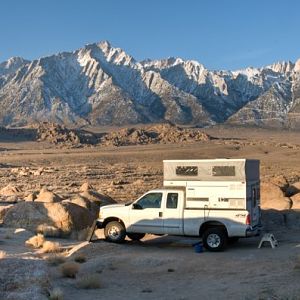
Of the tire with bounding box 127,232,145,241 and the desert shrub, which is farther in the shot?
the tire with bounding box 127,232,145,241

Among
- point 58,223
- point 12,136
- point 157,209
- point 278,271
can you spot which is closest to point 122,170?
point 58,223

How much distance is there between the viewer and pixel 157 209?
1819 cm

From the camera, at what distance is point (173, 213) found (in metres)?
18.0

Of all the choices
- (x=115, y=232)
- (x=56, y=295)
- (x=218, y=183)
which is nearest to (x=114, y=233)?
(x=115, y=232)

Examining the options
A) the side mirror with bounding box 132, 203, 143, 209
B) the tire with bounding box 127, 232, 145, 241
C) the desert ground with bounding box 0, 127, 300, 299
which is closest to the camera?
the desert ground with bounding box 0, 127, 300, 299

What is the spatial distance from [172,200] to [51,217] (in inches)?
225

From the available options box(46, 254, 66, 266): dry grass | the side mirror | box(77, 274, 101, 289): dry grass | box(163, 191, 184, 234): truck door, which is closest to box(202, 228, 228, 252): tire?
box(163, 191, 184, 234): truck door

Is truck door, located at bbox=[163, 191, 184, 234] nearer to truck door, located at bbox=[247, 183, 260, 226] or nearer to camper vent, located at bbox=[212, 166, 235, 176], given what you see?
camper vent, located at bbox=[212, 166, 235, 176]

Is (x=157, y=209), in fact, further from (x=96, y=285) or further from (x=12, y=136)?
(x=12, y=136)

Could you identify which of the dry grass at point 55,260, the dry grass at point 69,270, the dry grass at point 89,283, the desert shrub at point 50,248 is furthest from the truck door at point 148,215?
the dry grass at point 89,283

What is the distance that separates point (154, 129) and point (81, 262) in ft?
410

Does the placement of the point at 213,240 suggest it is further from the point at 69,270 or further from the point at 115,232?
the point at 69,270

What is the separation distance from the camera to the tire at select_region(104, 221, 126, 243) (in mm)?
18703

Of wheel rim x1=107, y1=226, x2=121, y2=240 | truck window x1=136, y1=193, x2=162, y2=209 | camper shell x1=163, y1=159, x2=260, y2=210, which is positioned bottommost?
wheel rim x1=107, y1=226, x2=121, y2=240
